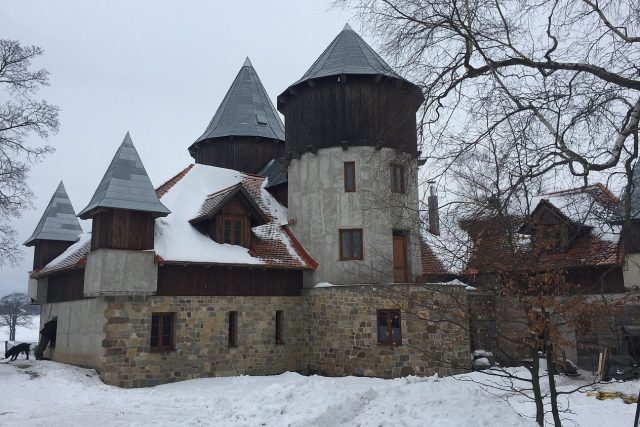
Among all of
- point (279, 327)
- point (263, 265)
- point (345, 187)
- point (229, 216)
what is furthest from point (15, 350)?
point (345, 187)

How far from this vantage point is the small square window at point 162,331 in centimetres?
1598

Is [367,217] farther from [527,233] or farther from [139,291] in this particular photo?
[527,233]

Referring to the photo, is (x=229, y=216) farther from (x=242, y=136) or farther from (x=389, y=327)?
(x=242, y=136)

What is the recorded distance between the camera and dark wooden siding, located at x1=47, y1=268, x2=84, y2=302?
18000 millimetres

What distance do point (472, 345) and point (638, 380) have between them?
6.11 metres

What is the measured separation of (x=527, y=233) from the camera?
821cm

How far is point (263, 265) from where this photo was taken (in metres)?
17.8

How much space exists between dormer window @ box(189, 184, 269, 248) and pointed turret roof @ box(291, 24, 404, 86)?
5.33 m

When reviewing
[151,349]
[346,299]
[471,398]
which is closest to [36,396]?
[151,349]

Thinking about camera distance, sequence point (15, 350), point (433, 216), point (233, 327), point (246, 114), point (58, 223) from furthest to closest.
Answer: point (246, 114)
point (58, 223)
point (15, 350)
point (233, 327)
point (433, 216)

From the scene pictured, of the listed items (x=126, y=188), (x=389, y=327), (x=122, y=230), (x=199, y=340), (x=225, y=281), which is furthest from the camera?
(x=225, y=281)

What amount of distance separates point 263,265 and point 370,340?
14.5ft

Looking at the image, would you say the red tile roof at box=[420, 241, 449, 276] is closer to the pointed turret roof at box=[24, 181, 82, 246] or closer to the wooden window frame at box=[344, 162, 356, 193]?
the wooden window frame at box=[344, 162, 356, 193]

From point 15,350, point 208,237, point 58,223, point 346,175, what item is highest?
point 346,175
